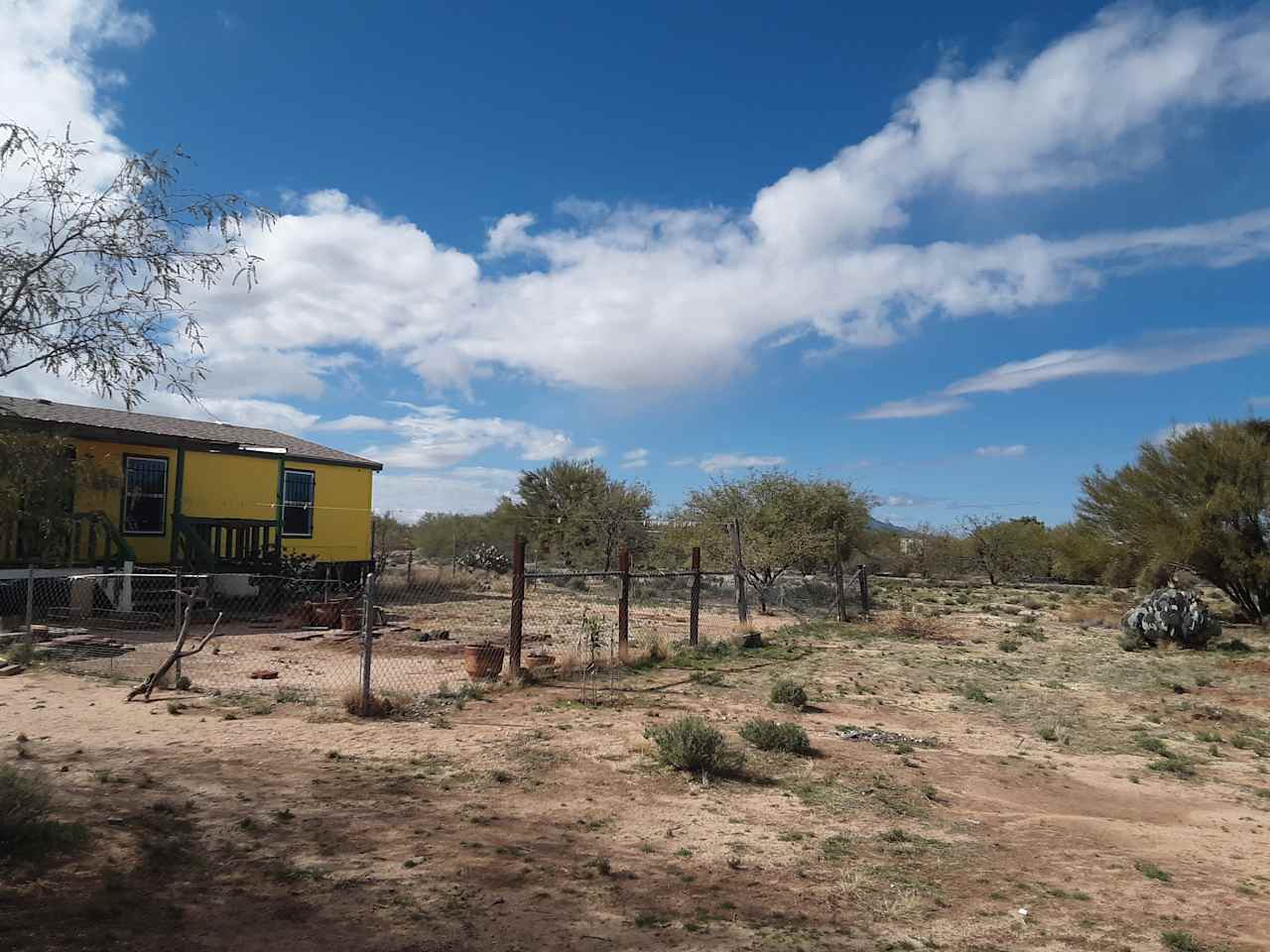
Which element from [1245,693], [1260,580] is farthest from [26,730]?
[1260,580]

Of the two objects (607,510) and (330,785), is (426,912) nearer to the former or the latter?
(330,785)

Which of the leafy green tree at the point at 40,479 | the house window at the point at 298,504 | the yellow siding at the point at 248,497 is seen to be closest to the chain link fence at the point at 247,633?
the yellow siding at the point at 248,497

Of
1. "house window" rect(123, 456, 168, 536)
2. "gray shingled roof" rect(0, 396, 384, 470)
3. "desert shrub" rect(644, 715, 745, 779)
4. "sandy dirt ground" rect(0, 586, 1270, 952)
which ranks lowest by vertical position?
"sandy dirt ground" rect(0, 586, 1270, 952)

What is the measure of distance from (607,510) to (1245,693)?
Result: 26.9 metres

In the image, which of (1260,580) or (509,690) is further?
(1260,580)

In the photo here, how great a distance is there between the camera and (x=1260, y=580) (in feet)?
65.6

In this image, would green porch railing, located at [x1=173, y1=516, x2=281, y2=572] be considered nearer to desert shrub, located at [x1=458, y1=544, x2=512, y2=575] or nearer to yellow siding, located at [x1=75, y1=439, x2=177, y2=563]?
yellow siding, located at [x1=75, y1=439, x2=177, y2=563]

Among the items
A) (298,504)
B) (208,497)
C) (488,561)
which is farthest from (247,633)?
(488,561)

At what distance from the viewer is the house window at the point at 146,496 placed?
20.5 m

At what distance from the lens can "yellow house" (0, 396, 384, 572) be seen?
63.5 feet

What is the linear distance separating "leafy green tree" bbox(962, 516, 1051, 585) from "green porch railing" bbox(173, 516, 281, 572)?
116 feet

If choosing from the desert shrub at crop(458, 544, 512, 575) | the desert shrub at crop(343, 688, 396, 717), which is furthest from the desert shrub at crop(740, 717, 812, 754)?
the desert shrub at crop(458, 544, 512, 575)

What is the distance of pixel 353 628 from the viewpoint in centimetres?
1723

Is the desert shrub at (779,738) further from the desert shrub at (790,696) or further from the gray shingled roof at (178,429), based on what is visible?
the gray shingled roof at (178,429)
